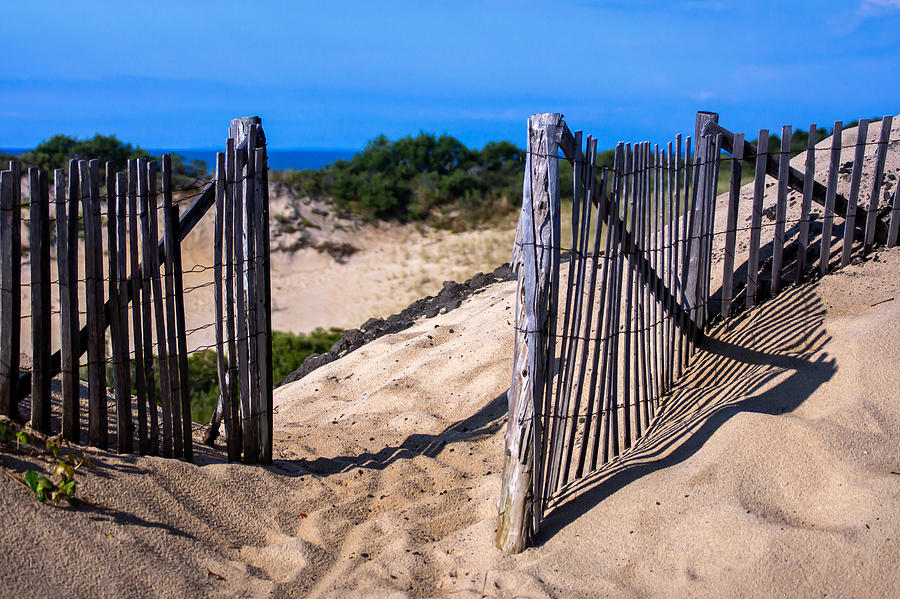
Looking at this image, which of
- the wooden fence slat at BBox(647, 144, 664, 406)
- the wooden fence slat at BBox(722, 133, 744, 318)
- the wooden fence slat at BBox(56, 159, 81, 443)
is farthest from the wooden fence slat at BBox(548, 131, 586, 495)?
the wooden fence slat at BBox(56, 159, 81, 443)

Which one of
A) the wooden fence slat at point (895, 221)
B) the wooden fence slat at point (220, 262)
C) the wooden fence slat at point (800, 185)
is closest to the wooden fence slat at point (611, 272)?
the wooden fence slat at point (800, 185)

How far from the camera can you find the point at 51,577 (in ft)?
9.53

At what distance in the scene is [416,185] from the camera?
22.1 metres

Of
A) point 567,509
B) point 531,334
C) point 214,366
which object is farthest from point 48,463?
point 214,366

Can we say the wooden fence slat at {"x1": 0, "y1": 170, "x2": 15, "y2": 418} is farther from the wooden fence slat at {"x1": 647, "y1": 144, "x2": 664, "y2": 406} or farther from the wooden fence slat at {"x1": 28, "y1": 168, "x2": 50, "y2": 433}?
the wooden fence slat at {"x1": 647, "y1": 144, "x2": 664, "y2": 406}

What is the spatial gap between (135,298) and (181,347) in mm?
332

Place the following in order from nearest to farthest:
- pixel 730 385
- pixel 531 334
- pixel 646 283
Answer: pixel 531 334 < pixel 646 283 < pixel 730 385

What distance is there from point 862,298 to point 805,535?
2.67 metres

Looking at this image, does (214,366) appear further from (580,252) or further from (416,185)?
(416,185)

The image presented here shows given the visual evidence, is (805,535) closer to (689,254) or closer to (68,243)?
(689,254)

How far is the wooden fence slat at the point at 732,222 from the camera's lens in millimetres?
4965

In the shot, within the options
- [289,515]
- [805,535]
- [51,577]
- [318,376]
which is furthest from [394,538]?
[318,376]

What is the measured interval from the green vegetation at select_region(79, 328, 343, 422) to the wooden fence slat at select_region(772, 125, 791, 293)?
430 centimetres

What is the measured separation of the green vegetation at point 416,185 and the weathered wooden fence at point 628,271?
14.3m
